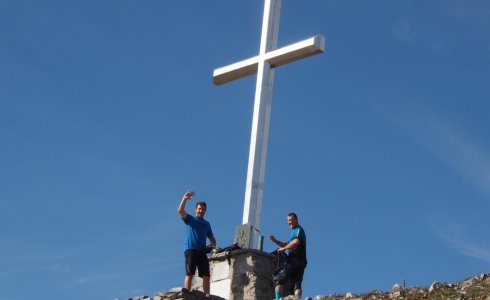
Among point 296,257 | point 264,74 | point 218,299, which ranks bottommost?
point 218,299

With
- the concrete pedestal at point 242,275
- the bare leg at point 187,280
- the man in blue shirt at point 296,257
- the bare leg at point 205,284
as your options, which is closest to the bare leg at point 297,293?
the man in blue shirt at point 296,257

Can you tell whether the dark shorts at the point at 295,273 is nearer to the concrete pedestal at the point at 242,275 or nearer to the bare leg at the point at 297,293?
the bare leg at the point at 297,293

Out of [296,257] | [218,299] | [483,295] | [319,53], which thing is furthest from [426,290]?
[319,53]

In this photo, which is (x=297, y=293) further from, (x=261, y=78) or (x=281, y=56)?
(x=281, y=56)

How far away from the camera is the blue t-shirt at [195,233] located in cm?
1215

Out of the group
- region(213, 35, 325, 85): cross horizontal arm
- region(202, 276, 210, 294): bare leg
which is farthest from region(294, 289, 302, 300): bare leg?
region(213, 35, 325, 85): cross horizontal arm

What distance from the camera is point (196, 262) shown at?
12.1 meters

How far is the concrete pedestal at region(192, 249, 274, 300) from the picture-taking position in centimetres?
1255

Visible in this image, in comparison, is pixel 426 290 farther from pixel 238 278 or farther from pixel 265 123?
pixel 265 123

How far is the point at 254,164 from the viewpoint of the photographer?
1429 cm

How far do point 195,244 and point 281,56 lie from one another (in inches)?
169

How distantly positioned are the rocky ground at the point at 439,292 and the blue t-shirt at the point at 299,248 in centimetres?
86

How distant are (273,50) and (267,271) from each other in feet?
14.0

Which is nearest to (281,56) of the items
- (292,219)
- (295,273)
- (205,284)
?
(292,219)
